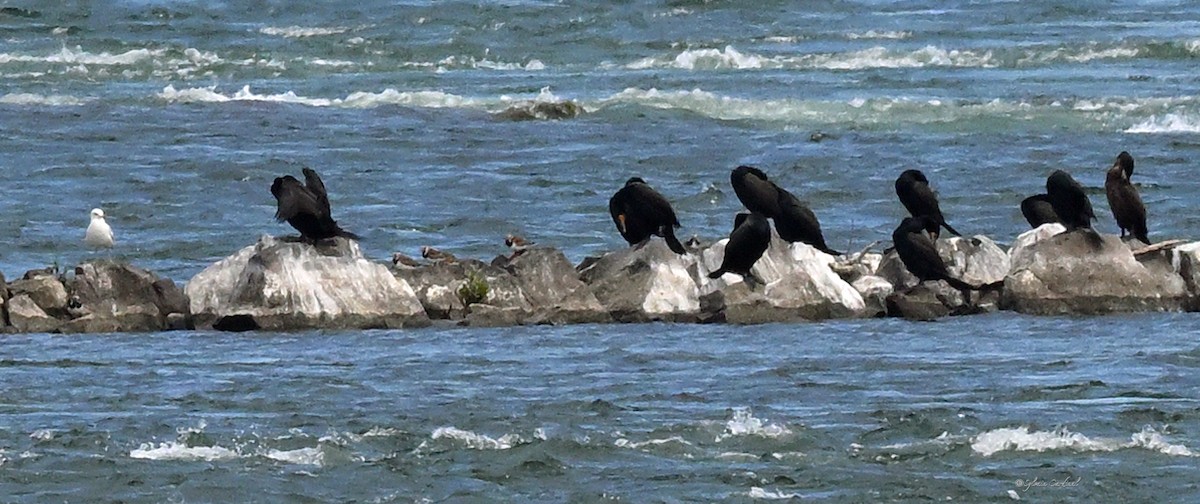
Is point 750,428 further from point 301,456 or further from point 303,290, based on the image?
point 303,290

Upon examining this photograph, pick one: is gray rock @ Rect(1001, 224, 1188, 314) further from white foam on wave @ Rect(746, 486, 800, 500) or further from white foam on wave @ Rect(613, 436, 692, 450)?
white foam on wave @ Rect(746, 486, 800, 500)

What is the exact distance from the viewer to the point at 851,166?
96.1ft

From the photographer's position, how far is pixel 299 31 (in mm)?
49500

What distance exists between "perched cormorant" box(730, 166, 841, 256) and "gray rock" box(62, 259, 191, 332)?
4.23m

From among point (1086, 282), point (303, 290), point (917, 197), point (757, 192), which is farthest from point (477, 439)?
point (917, 197)

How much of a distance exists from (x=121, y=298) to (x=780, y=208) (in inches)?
187

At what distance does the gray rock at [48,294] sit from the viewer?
18.5 m

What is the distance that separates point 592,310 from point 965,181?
389 inches

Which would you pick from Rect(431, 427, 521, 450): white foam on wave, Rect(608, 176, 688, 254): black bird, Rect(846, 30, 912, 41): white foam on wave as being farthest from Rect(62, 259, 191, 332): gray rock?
Rect(846, 30, 912, 41): white foam on wave

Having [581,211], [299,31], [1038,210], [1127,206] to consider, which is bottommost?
[299,31]

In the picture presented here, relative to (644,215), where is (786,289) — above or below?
below

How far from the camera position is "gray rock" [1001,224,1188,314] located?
18.9 metres

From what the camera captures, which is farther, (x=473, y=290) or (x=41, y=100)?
(x=41, y=100)

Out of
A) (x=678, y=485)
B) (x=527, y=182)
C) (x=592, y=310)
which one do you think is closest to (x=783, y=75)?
(x=527, y=182)
